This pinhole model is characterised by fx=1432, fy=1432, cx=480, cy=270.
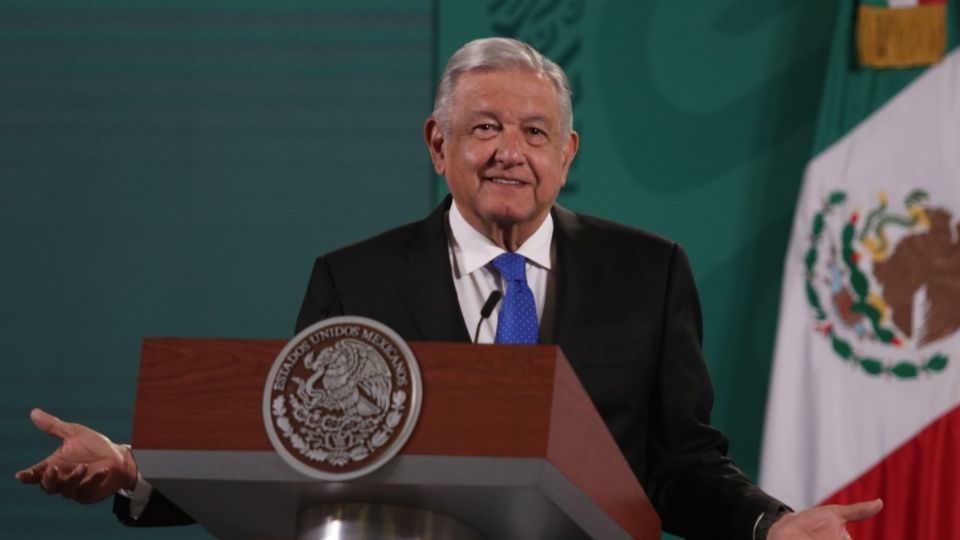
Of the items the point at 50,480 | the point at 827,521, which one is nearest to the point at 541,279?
the point at 827,521

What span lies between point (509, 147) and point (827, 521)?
0.81 m

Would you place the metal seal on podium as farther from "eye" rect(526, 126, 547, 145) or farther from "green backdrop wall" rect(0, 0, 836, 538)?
"green backdrop wall" rect(0, 0, 836, 538)

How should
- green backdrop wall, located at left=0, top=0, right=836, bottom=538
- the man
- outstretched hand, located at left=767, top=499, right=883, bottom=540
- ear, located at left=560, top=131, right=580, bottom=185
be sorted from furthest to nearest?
1. green backdrop wall, located at left=0, top=0, right=836, bottom=538
2. ear, located at left=560, top=131, right=580, bottom=185
3. the man
4. outstretched hand, located at left=767, top=499, right=883, bottom=540

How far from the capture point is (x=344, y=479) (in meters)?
1.33

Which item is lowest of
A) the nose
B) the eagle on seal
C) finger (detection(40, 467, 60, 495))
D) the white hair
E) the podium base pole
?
the podium base pole

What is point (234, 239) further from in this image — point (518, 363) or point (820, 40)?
point (518, 363)

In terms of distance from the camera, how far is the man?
6.72 feet

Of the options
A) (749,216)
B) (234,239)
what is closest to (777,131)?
(749,216)

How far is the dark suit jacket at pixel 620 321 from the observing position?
203 centimetres

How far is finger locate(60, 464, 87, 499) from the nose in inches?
31.1

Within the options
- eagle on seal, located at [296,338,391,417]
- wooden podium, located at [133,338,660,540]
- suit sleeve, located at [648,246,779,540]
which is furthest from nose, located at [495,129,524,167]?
eagle on seal, located at [296,338,391,417]

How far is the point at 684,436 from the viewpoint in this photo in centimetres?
206

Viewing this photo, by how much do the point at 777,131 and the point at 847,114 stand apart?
12.7 inches

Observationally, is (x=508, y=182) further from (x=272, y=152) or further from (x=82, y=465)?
(x=272, y=152)
